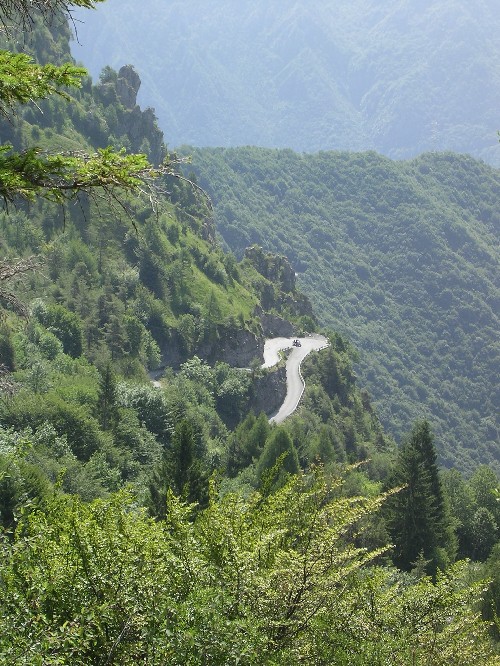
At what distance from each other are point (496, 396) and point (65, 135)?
12864 cm

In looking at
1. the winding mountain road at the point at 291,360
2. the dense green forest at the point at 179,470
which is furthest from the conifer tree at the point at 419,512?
the winding mountain road at the point at 291,360

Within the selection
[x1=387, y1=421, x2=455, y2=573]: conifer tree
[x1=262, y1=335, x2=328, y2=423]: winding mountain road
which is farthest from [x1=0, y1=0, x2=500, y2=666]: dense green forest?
[x1=262, y1=335, x2=328, y2=423]: winding mountain road

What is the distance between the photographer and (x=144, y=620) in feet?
33.3

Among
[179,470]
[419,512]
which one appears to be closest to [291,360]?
[419,512]

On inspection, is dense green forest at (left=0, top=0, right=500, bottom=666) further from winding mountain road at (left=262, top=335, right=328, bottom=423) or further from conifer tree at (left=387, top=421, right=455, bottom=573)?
winding mountain road at (left=262, top=335, right=328, bottom=423)

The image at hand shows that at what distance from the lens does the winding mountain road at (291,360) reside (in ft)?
296

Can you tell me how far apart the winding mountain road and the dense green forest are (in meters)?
Answer: 1.87

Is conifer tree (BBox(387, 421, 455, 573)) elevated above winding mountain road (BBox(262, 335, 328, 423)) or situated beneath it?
situated beneath

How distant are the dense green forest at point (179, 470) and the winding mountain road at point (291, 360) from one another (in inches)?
73.8

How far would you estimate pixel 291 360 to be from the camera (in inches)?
4085

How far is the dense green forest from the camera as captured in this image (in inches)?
392

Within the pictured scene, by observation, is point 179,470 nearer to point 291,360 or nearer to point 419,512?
point 419,512

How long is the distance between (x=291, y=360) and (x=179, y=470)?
70307mm

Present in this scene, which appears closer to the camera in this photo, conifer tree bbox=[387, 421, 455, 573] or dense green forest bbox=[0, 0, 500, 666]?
dense green forest bbox=[0, 0, 500, 666]
